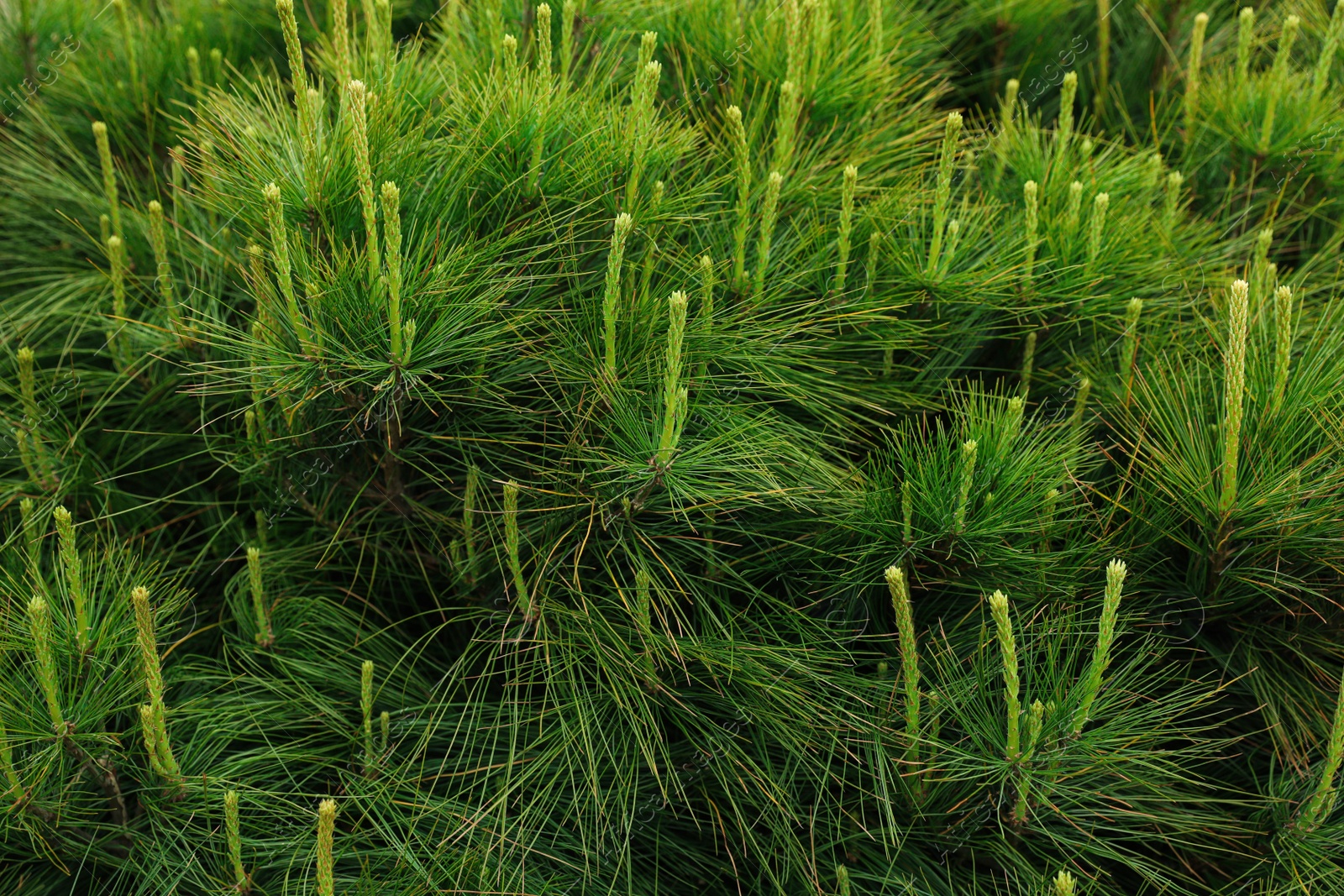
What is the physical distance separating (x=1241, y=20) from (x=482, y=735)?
80cm

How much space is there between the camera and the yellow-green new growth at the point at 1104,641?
0.61m

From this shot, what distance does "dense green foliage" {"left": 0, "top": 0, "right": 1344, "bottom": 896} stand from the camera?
0.70m

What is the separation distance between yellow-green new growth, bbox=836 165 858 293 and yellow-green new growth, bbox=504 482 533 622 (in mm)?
265

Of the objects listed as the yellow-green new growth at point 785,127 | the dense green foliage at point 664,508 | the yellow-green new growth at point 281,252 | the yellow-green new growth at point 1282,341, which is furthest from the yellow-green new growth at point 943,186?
the yellow-green new growth at point 281,252

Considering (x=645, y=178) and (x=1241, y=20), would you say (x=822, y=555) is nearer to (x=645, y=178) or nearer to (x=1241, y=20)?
(x=645, y=178)

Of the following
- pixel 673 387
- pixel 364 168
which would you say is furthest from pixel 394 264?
pixel 673 387

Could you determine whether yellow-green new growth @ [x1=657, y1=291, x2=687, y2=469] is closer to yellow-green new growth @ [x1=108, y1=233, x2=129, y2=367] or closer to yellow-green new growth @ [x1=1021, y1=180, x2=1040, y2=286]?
yellow-green new growth @ [x1=1021, y1=180, x2=1040, y2=286]

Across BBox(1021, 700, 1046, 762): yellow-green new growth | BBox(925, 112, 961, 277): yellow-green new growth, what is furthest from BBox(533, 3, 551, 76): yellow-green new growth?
BBox(1021, 700, 1046, 762): yellow-green new growth

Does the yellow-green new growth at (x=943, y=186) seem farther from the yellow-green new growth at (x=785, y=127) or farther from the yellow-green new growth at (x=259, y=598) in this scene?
the yellow-green new growth at (x=259, y=598)

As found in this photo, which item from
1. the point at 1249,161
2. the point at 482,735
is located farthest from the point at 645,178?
the point at 1249,161

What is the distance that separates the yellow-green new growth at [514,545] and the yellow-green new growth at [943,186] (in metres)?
0.33

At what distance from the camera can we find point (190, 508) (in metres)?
0.95

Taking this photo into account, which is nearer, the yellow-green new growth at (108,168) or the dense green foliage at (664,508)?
the dense green foliage at (664,508)

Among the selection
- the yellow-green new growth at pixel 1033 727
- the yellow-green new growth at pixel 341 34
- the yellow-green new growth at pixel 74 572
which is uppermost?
the yellow-green new growth at pixel 341 34
